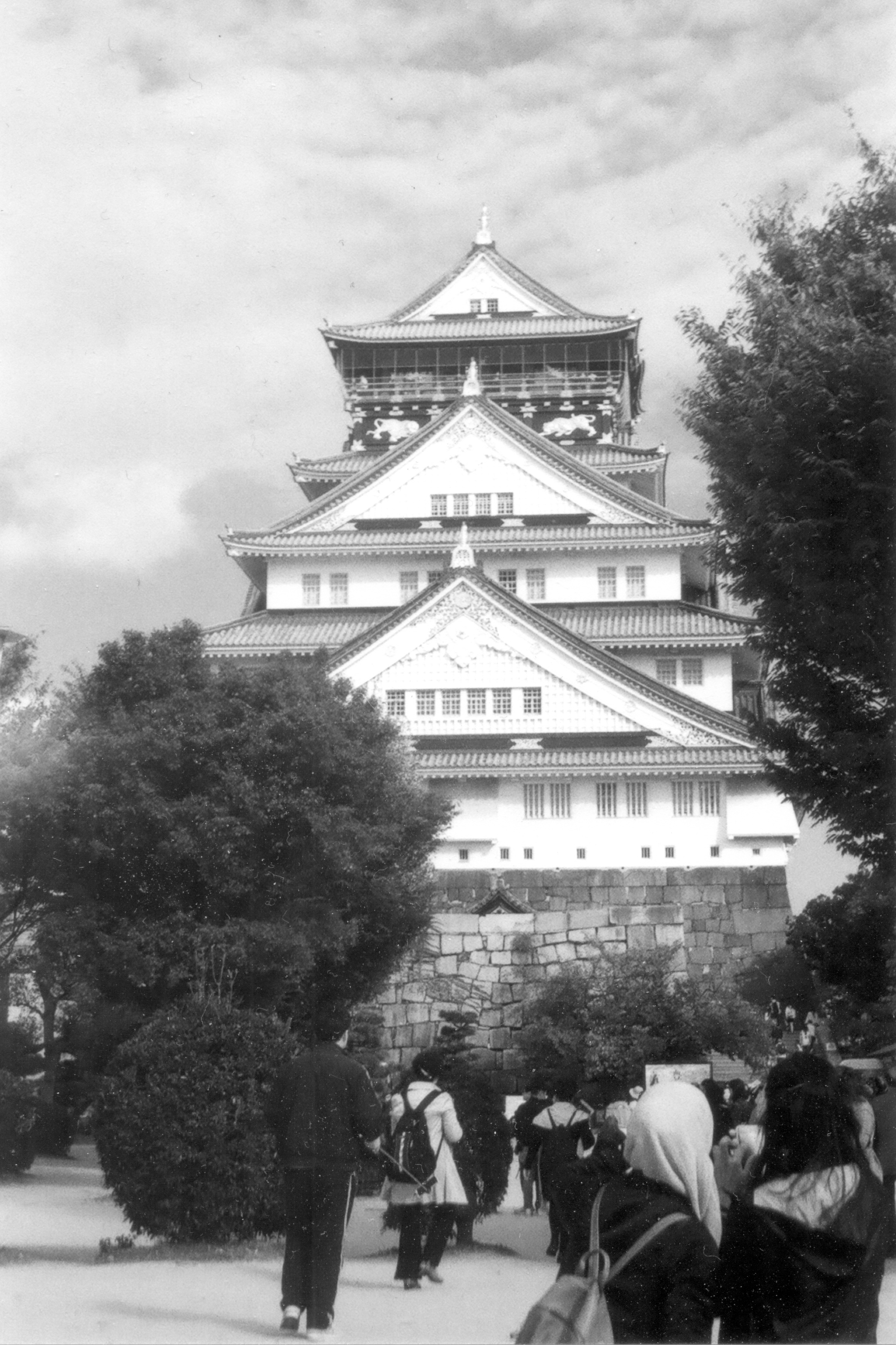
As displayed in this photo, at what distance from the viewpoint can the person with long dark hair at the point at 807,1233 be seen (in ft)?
15.6

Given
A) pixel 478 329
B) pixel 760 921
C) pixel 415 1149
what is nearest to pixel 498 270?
pixel 478 329

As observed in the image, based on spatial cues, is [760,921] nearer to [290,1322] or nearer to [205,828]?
[205,828]

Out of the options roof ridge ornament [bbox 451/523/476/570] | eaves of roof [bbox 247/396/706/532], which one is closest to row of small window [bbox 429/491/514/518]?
eaves of roof [bbox 247/396/706/532]

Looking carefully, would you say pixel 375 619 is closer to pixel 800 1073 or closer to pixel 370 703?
pixel 370 703

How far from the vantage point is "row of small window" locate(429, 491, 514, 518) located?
46.4 m

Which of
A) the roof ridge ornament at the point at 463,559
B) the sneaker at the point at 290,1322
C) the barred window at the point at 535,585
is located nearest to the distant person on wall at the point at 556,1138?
the sneaker at the point at 290,1322

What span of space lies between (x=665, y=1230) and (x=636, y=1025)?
24.2 m

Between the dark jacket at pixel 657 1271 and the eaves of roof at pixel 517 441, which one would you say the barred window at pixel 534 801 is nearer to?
the eaves of roof at pixel 517 441

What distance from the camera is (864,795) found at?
46.1 ft

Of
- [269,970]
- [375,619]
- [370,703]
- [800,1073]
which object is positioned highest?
[375,619]

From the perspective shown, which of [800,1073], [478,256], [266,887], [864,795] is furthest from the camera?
[478,256]

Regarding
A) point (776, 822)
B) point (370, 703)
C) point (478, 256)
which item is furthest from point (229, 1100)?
point (478, 256)

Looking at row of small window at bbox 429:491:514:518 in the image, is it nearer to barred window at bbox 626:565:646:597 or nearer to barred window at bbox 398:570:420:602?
barred window at bbox 398:570:420:602

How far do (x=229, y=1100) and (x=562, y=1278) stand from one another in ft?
23.3
